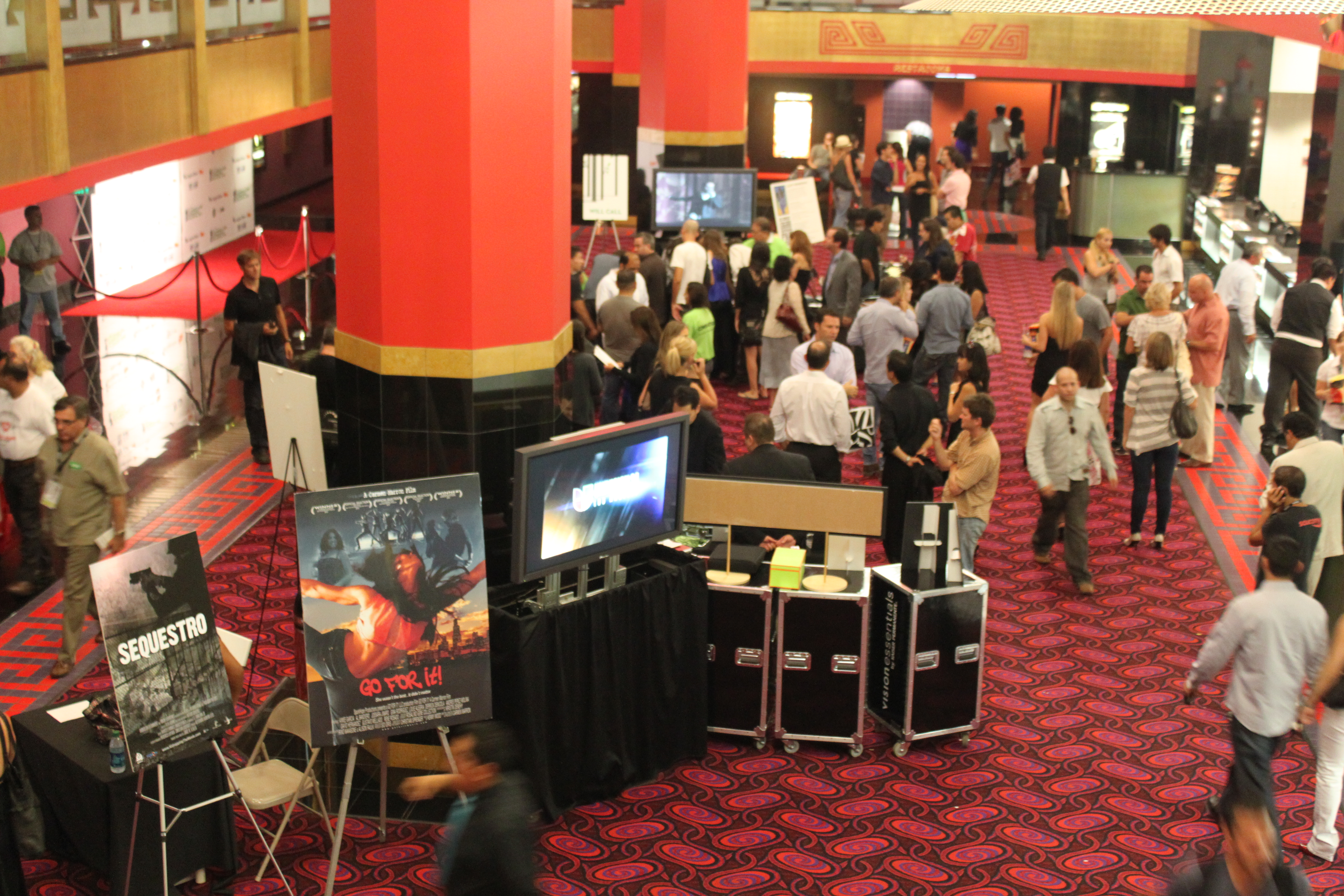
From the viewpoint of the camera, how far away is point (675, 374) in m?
8.20

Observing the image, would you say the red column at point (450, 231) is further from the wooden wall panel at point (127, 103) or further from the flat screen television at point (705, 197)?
the flat screen television at point (705, 197)

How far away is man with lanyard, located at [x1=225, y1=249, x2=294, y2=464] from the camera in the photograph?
9.82 meters

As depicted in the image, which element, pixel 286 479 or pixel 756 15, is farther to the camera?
pixel 756 15

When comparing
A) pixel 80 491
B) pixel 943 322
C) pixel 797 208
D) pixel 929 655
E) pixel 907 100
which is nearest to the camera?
pixel 929 655

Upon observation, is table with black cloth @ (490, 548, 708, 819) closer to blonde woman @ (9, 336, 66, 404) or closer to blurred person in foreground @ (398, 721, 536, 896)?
blurred person in foreground @ (398, 721, 536, 896)

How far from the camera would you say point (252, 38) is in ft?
49.2

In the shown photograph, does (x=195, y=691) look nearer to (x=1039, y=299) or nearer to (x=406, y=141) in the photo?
(x=406, y=141)

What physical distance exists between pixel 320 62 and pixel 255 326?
8.84 meters

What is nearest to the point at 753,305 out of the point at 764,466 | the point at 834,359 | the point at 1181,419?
the point at 834,359

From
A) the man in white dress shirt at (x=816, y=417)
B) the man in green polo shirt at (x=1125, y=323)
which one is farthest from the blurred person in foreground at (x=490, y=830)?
the man in green polo shirt at (x=1125, y=323)

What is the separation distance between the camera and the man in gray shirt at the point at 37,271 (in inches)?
507

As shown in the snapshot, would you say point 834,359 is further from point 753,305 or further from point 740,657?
point 740,657

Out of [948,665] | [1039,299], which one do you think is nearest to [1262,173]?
[1039,299]

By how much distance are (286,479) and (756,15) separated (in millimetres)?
16959
